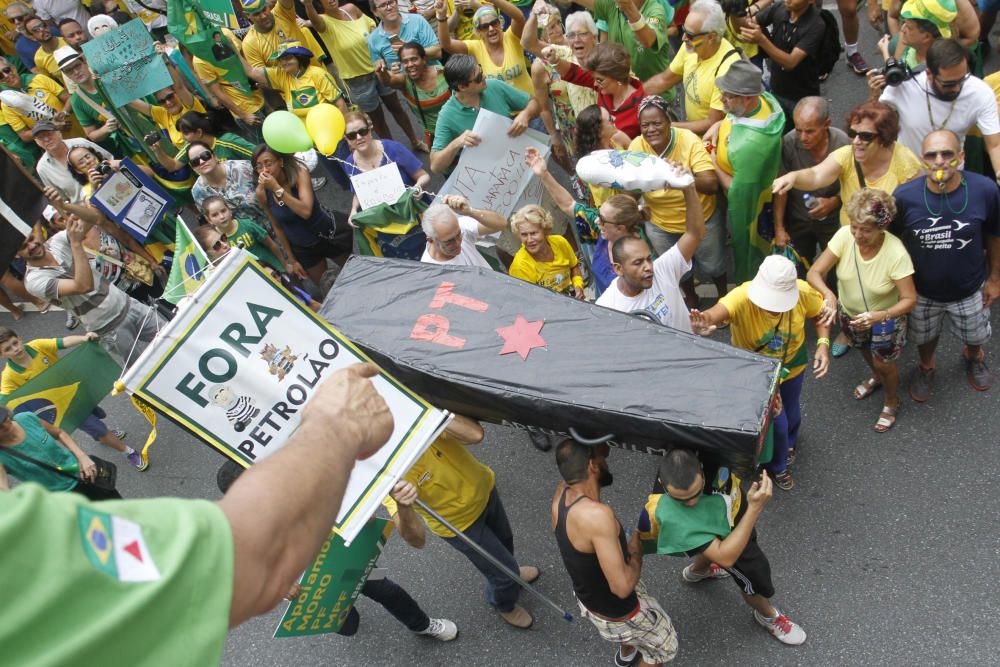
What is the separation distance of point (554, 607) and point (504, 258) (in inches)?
126

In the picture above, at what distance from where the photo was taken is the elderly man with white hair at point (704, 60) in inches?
220

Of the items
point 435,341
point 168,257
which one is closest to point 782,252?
point 435,341

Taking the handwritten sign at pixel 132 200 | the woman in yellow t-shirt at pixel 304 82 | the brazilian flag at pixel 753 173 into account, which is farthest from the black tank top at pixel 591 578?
the handwritten sign at pixel 132 200

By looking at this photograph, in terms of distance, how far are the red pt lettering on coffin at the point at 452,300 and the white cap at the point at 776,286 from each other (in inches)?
54.2

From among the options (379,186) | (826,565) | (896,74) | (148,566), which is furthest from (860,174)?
(148,566)

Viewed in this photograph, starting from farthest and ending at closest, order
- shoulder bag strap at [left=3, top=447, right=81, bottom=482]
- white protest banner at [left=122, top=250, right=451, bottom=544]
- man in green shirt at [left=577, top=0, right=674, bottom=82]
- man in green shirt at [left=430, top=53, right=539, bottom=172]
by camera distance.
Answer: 1. man in green shirt at [left=577, top=0, right=674, bottom=82]
2. man in green shirt at [left=430, top=53, right=539, bottom=172]
3. shoulder bag strap at [left=3, top=447, right=81, bottom=482]
4. white protest banner at [left=122, top=250, right=451, bottom=544]

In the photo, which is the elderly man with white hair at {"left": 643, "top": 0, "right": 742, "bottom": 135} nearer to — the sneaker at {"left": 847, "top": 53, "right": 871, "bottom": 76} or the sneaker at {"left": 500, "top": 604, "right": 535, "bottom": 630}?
the sneaker at {"left": 847, "top": 53, "right": 871, "bottom": 76}

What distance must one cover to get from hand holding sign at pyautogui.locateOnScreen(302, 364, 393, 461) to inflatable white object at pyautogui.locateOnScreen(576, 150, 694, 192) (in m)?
2.84

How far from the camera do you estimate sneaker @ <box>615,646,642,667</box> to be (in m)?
4.14

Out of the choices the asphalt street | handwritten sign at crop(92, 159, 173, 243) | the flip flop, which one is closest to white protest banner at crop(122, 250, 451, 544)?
the asphalt street

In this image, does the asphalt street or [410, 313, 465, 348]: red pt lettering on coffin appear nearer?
[410, 313, 465, 348]: red pt lettering on coffin

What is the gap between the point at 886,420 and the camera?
193 inches

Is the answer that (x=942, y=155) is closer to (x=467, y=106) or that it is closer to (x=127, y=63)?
(x=467, y=106)

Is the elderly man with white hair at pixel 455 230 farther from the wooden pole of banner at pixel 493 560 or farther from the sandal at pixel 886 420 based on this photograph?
the sandal at pixel 886 420
